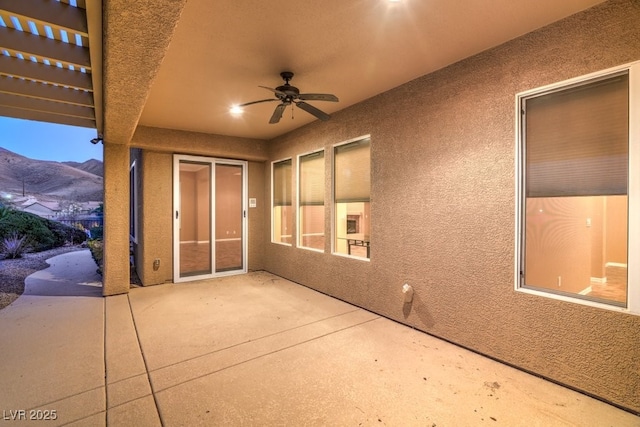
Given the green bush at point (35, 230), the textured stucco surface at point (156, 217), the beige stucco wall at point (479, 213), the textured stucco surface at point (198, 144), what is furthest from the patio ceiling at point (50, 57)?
the green bush at point (35, 230)

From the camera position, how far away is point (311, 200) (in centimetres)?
467

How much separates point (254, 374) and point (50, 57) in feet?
9.84

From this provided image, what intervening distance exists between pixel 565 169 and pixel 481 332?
1508mm

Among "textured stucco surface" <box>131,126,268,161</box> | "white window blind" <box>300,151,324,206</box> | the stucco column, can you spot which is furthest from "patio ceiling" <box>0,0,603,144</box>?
"white window blind" <box>300,151,324,206</box>

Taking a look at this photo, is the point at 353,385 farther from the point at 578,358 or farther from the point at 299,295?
the point at 299,295

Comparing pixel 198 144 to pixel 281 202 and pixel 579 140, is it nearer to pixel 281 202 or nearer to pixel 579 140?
pixel 281 202

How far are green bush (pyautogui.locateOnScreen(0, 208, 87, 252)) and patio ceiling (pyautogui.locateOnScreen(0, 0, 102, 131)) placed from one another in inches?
235

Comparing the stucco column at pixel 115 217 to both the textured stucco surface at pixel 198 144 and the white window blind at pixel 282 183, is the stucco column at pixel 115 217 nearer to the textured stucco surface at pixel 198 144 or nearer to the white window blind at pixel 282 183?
the textured stucco surface at pixel 198 144

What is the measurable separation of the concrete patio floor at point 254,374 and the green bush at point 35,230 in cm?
582

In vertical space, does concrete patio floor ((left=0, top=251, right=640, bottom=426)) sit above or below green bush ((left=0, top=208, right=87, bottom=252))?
below

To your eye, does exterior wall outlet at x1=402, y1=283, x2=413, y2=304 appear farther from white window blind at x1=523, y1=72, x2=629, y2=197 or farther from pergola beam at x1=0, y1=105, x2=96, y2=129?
pergola beam at x1=0, y1=105, x2=96, y2=129

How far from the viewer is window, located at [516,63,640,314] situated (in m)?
1.78

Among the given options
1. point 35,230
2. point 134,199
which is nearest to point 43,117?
point 134,199

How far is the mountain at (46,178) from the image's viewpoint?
18.0m
